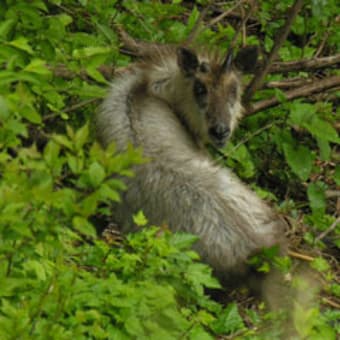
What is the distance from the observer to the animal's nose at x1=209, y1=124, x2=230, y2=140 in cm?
616

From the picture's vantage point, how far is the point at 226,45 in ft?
25.0

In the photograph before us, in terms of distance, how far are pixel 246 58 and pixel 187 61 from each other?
443 millimetres

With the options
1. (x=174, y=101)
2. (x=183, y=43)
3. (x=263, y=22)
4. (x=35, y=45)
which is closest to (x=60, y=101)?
(x=35, y=45)

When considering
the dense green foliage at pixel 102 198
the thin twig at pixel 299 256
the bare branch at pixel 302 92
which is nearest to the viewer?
the dense green foliage at pixel 102 198

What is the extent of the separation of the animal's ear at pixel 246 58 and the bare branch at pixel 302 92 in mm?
616

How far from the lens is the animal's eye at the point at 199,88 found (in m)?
6.29

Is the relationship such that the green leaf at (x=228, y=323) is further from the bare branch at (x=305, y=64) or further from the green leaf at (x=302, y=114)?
the bare branch at (x=305, y=64)

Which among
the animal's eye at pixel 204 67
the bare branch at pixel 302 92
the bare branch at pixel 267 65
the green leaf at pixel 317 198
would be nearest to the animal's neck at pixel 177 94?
the animal's eye at pixel 204 67

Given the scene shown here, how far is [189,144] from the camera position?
6.37 metres

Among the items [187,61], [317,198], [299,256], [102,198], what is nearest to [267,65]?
[187,61]

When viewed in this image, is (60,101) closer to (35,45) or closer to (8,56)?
(35,45)

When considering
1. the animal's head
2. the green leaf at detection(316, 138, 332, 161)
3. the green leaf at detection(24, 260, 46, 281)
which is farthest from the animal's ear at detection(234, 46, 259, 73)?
the green leaf at detection(24, 260, 46, 281)

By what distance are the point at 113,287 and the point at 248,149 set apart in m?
3.57

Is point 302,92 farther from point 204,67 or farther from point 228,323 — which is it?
point 228,323
